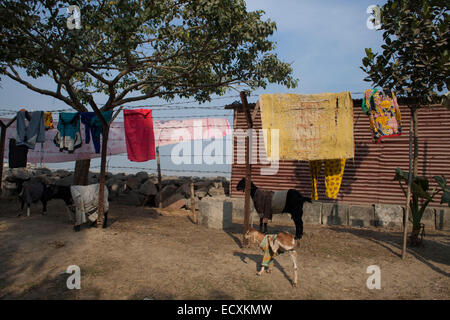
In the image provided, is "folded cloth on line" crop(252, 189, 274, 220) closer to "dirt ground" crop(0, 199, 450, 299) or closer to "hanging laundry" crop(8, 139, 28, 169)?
"dirt ground" crop(0, 199, 450, 299)

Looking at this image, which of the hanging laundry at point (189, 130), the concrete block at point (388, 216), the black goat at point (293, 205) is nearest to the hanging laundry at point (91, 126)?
the hanging laundry at point (189, 130)

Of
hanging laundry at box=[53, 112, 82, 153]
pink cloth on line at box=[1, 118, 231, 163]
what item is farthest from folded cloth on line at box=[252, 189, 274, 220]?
hanging laundry at box=[53, 112, 82, 153]

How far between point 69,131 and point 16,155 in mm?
4145

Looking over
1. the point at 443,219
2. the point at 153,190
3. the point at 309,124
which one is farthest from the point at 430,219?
the point at 153,190

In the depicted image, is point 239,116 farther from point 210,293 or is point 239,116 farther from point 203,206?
point 210,293

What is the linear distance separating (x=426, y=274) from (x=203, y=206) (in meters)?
5.78

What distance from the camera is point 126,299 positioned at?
14.0 ft

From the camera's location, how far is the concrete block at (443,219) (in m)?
9.21

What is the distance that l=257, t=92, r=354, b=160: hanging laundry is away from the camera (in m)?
6.37

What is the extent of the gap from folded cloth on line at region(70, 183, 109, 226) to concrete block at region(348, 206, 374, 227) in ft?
25.7

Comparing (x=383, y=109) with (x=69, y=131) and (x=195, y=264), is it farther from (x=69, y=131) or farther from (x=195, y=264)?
(x=69, y=131)

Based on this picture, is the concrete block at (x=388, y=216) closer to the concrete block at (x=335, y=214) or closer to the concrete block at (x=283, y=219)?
the concrete block at (x=335, y=214)

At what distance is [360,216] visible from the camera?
983 centimetres


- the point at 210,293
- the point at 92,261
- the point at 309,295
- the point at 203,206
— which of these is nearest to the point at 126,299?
the point at 210,293
